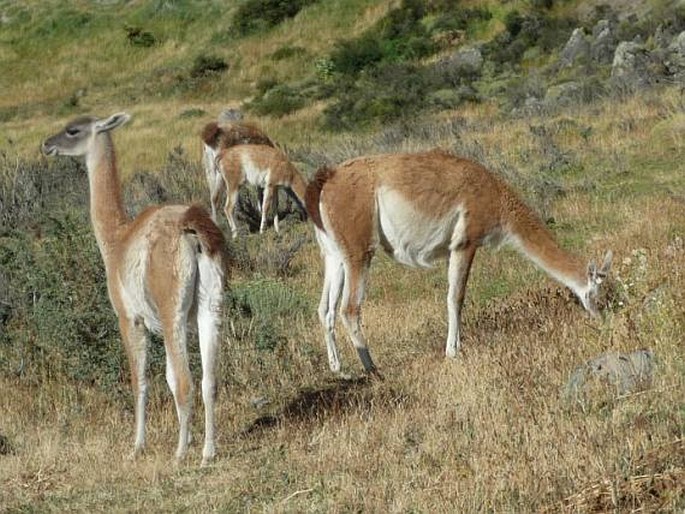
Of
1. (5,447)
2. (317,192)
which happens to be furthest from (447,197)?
(5,447)

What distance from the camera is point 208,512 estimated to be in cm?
607

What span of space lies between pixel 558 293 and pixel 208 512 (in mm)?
5117

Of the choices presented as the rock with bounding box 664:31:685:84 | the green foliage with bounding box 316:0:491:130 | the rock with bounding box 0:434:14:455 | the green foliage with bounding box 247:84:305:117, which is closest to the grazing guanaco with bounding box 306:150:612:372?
the rock with bounding box 0:434:14:455

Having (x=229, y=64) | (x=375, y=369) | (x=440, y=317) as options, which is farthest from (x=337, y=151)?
(x=229, y=64)

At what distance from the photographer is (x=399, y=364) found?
9711 mm

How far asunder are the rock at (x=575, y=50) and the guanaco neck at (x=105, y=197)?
25165 millimetres

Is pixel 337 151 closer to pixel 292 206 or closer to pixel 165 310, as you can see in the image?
pixel 292 206

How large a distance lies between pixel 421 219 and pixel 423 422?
9.40ft

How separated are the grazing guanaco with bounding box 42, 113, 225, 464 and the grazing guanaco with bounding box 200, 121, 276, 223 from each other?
12.1m

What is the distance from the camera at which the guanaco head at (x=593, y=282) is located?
9367 millimetres

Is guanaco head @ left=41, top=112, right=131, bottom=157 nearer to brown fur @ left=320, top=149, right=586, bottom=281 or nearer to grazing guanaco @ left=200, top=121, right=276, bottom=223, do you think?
brown fur @ left=320, top=149, right=586, bottom=281

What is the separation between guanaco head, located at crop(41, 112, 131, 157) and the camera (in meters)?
8.73

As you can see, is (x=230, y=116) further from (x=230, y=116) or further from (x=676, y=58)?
(x=676, y=58)

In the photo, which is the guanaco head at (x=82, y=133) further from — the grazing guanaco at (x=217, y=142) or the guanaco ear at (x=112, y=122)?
the grazing guanaco at (x=217, y=142)
